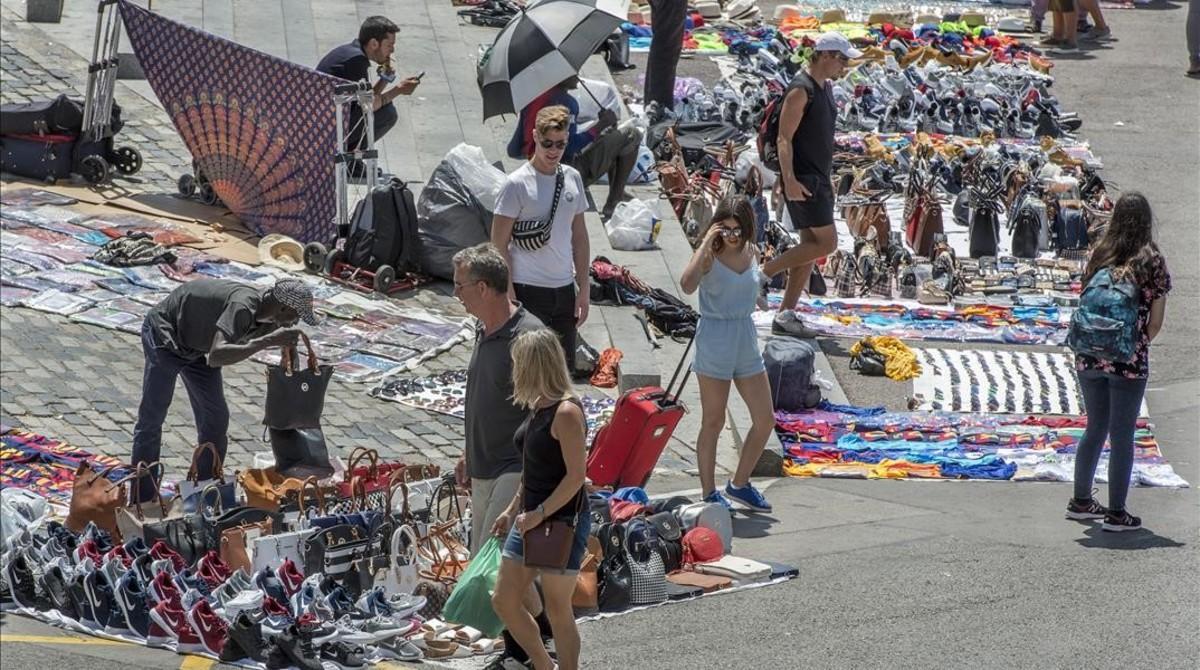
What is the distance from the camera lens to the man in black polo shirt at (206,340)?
9.66 m

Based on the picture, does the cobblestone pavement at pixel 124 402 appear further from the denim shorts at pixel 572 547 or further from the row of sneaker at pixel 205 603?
the denim shorts at pixel 572 547

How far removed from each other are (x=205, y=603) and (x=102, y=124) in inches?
338

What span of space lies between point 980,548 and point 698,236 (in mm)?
6488

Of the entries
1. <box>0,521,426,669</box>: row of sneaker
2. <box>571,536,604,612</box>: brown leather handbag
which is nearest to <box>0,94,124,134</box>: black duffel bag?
<box>0,521,426,669</box>: row of sneaker

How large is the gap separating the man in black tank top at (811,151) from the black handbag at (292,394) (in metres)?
4.44

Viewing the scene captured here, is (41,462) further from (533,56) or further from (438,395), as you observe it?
(533,56)

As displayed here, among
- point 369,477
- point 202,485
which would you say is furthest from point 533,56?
point 202,485

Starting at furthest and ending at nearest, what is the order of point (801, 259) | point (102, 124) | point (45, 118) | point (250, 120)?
point (102, 124) → point (45, 118) → point (250, 120) → point (801, 259)

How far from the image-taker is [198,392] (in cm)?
1023

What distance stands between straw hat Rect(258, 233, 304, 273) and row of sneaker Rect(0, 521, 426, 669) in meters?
5.66

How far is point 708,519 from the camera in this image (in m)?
9.86

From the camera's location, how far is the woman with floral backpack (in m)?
10.2

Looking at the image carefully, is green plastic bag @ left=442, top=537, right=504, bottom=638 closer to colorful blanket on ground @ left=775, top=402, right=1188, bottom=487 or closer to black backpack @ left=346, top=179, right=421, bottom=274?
colorful blanket on ground @ left=775, top=402, right=1188, bottom=487

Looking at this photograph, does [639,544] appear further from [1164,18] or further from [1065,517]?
[1164,18]
